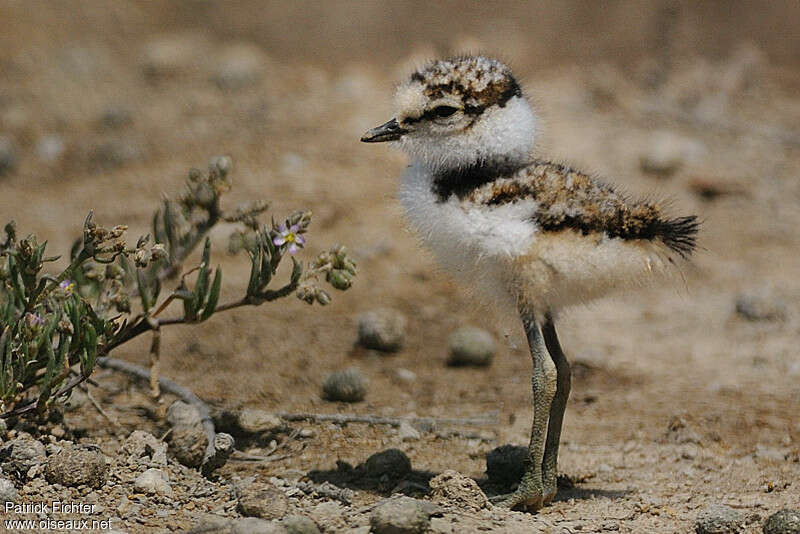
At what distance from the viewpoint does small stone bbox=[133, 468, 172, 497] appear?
328 centimetres

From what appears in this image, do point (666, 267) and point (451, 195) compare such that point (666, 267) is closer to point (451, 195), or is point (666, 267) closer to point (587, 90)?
point (451, 195)

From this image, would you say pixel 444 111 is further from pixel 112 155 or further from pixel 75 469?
pixel 112 155

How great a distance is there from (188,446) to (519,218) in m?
1.33

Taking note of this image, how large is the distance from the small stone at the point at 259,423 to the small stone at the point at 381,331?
1034mm

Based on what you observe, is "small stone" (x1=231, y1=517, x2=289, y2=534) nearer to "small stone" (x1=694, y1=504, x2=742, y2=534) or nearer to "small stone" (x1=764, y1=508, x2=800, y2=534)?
"small stone" (x1=694, y1=504, x2=742, y2=534)

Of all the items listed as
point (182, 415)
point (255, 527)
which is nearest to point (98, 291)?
point (182, 415)

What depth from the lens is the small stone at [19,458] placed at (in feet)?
10.6

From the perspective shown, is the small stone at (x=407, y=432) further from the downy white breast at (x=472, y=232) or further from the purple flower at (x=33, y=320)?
the purple flower at (x=33, y=320)

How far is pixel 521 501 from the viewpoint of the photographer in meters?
3.36

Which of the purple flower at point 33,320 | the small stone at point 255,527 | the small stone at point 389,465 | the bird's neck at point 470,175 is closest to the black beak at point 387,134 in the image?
the bird's neck at point 470,175

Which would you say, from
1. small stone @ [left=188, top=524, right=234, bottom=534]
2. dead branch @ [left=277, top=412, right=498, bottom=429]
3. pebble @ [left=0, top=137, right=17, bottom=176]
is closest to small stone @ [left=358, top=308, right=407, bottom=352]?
dead branch @ [left=277, top=412, right=498, bottom=429]

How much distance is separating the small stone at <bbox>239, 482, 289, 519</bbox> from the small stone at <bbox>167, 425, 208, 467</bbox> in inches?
16.1

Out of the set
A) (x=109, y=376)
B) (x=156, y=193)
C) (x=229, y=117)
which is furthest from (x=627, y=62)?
(x=109, y=376)

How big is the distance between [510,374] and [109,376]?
177 cm
